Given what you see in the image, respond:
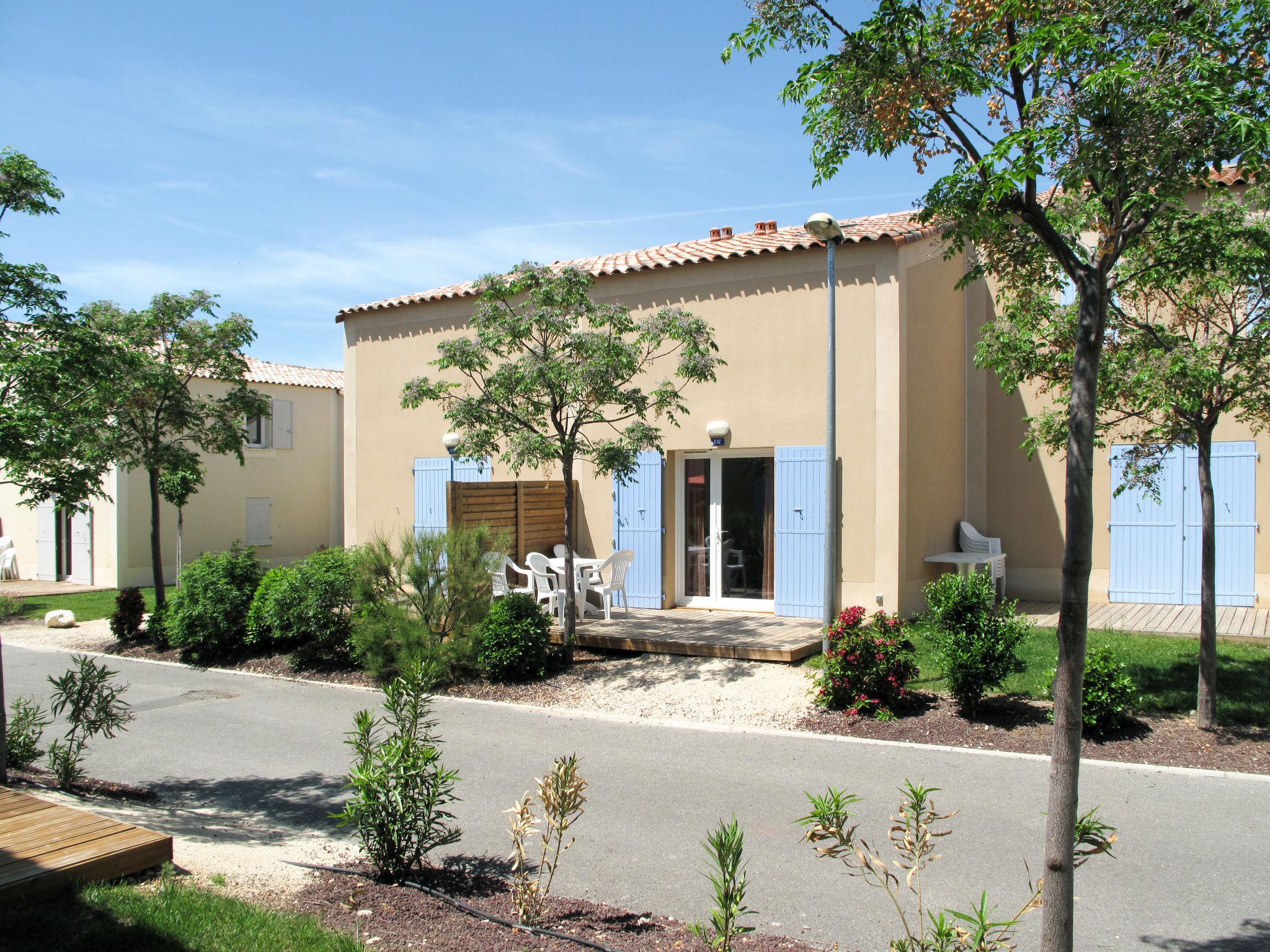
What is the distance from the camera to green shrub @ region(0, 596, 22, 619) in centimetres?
1642

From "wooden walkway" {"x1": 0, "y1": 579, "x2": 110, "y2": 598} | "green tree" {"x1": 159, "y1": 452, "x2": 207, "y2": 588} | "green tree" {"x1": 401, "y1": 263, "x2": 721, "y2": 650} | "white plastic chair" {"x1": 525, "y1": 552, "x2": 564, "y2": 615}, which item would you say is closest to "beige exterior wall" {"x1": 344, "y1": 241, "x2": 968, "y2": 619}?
"white plastic chair" {"x1": 525, "y1": 552, "x2": 564, "y2": 615}

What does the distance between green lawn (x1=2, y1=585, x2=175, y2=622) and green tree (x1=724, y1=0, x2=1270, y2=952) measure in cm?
1482

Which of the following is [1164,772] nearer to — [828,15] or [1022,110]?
[1022,110]

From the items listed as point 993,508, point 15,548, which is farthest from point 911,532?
point 15,548

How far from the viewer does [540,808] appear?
5980 mm

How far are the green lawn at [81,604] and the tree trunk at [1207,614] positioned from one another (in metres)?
14.7

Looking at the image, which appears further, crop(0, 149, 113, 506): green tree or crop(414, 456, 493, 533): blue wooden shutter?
crop(414, 456, 493, 533): blue wooden shutter

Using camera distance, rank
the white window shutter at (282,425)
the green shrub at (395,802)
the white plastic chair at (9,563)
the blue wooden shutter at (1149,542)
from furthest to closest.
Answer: the white window shutter at (282,425)
the white plastic chair at (9,563)
the blue wooden shutter at (1149,542)
the green shrub at (395,802)

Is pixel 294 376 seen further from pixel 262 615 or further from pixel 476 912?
pixel 476 912

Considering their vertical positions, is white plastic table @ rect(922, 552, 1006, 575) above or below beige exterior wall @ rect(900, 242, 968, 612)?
below

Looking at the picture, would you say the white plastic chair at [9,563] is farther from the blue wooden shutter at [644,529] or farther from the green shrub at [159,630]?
the blue wooden shutter at [644,529]

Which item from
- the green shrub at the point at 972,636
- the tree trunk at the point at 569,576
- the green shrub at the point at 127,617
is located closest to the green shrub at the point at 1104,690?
the green shrub at the point at 972,636

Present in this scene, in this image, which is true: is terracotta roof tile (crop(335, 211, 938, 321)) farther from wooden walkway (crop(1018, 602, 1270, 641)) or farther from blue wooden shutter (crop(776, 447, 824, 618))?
wooden walkway (crop(1018, 602, 1270, 641))

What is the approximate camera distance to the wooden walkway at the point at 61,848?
3887 mm
